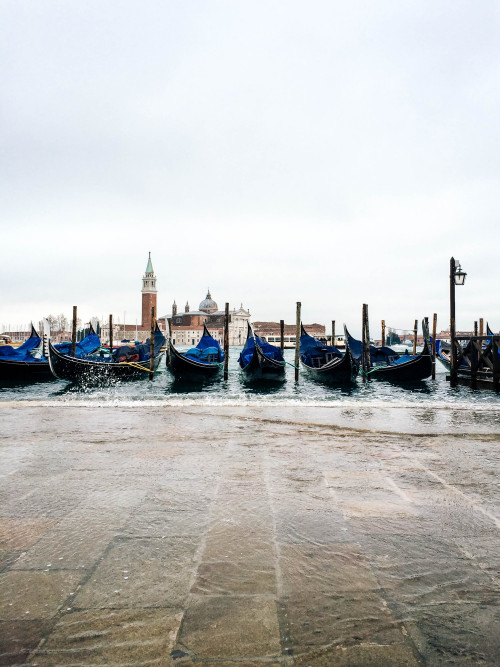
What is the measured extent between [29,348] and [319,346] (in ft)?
49.1

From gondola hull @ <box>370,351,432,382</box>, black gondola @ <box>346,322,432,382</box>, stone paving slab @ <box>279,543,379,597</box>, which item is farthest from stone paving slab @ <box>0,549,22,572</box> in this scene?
gondola hull @ <box>370,351,432,382</box>

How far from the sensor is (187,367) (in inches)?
751

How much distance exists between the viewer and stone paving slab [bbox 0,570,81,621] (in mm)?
1486

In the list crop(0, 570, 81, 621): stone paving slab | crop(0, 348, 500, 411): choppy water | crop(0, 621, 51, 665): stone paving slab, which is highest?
crop(0, 621, 51, 665): stone paving slab

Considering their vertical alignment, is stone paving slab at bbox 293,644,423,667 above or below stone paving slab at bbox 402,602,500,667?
above

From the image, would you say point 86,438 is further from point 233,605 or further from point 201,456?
point 233,605

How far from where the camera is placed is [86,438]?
4.78 meters

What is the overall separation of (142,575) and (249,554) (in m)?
0.45

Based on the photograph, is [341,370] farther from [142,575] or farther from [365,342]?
[142,575]

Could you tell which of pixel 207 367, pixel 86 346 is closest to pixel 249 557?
pixel 207 367

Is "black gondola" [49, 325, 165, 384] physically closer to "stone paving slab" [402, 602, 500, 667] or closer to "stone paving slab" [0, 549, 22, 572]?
"stone paving slab" [0, 549, 22, 572]

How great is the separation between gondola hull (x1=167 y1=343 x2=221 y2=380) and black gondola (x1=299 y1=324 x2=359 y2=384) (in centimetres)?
466

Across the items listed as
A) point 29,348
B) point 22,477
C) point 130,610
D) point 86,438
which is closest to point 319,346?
point 29,348

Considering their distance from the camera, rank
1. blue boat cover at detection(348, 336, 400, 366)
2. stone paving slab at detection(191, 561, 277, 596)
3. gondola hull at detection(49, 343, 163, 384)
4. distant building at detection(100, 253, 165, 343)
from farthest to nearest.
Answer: distant building at detection(100, 253, 165, 343), blue boat cover at detection(348, 336, 400, 366), gondola hull at detection(49, 343, 163, 384), stone paving slab at detection(191, 561, 277, 596)
